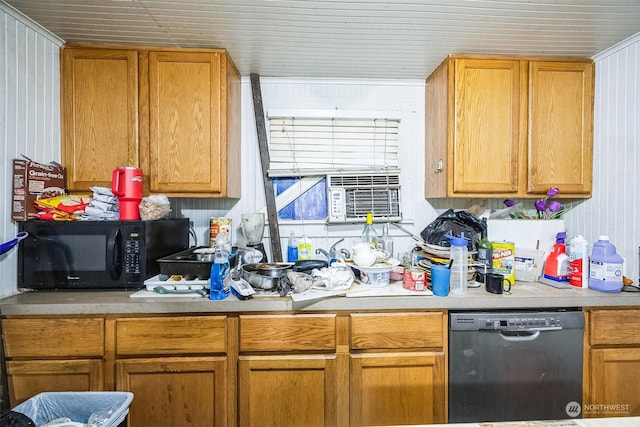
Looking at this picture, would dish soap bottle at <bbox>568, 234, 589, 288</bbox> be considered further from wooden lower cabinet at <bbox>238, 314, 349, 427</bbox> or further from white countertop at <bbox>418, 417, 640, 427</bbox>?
wooden lower cabinet at <bbox>238, 314, 349, 427</bbox>

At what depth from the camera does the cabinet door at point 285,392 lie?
1.36 meters

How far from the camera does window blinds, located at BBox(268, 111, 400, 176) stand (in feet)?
6.86

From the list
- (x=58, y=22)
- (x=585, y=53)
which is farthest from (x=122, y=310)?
(x=585, y=53)

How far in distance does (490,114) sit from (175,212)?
2.17 meters

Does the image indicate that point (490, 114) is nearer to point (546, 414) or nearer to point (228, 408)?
point (546, 414)

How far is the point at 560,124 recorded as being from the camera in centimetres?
181

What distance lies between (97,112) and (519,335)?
2.54m

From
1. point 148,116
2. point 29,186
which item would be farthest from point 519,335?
point 29,186

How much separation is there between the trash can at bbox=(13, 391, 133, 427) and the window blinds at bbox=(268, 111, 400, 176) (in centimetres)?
148

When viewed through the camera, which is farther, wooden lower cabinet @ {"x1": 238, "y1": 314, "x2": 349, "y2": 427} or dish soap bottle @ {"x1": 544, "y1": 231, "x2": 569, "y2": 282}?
dish soap bottle @ {"x1": 544, "y1": 231, "x2": 569, "y2": 282}

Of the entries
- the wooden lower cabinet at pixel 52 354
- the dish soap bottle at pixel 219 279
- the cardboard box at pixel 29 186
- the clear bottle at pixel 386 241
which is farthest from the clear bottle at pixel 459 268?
the cardboard box at pixel 29 186

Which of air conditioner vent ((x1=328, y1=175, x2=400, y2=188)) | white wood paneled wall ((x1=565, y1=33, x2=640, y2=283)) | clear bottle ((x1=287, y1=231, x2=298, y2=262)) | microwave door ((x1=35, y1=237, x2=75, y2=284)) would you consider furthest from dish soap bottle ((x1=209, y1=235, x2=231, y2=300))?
white wood paneled wall ((x1=565, y1=33, x2=640, y2=283))

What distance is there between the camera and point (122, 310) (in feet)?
4.33

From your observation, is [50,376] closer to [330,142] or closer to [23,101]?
[23,101]
